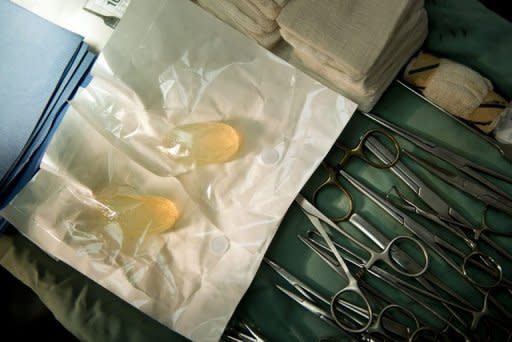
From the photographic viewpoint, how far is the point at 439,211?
2.37 feet

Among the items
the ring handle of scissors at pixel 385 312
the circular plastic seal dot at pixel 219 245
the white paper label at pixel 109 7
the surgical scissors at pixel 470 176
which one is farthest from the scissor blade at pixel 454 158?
the white paper label at pixel 109 7

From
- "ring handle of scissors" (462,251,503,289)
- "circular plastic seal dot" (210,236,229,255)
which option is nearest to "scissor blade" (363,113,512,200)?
"ring handle of scissors" (462,251,503,289)

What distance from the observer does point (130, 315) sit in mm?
789

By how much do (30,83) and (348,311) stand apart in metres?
0.72

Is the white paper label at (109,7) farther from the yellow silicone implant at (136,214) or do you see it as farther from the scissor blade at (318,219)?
the scissor blade at (318,219)

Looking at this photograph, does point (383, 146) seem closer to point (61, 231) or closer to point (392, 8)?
point (392, 8)

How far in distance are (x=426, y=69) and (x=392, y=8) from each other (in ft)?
0.48

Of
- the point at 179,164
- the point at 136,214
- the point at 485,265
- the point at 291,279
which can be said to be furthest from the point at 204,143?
the point at 485,265

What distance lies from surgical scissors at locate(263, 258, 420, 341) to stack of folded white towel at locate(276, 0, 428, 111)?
13.0 inches

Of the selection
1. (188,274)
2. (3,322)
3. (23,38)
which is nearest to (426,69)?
(188,274)

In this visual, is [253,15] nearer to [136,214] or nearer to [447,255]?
[136,214]

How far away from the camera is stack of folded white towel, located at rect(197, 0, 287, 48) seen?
0.68 meters

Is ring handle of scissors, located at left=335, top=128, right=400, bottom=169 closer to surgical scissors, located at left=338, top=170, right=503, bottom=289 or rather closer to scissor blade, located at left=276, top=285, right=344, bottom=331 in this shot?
surgical scissors, located at left=338, top=170, right=503, bottom=289

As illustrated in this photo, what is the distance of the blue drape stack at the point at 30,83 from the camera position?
2.79 feet
